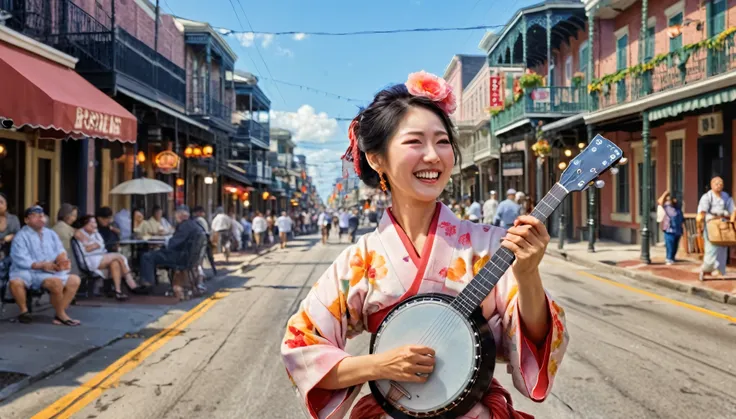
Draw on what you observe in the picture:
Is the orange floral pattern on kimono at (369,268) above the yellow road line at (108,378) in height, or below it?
above

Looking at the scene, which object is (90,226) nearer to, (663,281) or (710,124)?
(663,281)

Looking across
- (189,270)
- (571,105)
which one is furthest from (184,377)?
(571,105)

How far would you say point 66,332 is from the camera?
752 cm

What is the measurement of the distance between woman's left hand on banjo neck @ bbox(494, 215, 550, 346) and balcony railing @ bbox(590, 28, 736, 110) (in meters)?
12.8

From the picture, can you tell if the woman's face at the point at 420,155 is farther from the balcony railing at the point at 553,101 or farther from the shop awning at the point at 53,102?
the balcony railing at the point at 553,101

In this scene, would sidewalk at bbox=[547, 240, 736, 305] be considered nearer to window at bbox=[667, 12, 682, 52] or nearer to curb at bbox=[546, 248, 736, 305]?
curb at bbox=[546, 248, 736, 305]

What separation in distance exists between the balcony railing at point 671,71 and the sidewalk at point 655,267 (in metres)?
3.94

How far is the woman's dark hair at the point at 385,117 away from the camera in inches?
86.0

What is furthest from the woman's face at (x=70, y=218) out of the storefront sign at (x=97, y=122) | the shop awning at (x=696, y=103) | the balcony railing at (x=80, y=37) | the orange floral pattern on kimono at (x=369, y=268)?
the shop awning at (x=696, y=103)

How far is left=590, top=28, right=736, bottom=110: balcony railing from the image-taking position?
42.5 ft

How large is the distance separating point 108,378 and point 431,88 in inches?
184

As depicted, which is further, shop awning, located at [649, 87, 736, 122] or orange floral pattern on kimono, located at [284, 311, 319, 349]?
shop awning, located at [649, 87, 736, 122]

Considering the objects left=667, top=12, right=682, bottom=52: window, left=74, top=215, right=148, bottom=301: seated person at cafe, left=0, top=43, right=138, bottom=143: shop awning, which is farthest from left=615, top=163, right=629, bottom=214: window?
left=74, top=215, right=148, bottom=301: seated person at cafe

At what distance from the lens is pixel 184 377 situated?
18.6 feet
